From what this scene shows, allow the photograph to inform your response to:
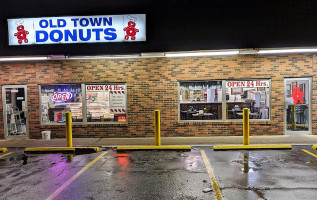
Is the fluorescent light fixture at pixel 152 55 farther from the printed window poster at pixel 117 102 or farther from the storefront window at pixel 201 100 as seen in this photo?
the printed window poster at pixel 117 102

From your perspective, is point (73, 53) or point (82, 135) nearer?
point (73, 53)

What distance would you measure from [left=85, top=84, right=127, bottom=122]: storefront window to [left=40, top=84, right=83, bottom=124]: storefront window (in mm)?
465

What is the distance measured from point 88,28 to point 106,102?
3269 millimetres

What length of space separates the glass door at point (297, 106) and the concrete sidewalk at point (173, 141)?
501 mm

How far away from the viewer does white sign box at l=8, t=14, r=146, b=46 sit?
31.3ft

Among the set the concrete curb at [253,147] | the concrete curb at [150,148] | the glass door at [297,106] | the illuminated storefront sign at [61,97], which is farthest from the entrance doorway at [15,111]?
the glass door at [297,106]

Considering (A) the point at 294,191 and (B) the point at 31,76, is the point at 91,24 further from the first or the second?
(A) the point at 294,191

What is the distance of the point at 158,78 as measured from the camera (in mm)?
10859

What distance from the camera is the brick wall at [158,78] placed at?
10.6 metres

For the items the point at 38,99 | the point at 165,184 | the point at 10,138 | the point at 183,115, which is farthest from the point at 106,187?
the point at 10,138

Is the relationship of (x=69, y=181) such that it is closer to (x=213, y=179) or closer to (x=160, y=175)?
(x=160, y=175)

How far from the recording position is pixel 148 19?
966cm

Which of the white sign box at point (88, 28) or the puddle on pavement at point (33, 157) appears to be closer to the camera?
the puddle on pavement at point (33, 157)

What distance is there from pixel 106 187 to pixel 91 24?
647cm
